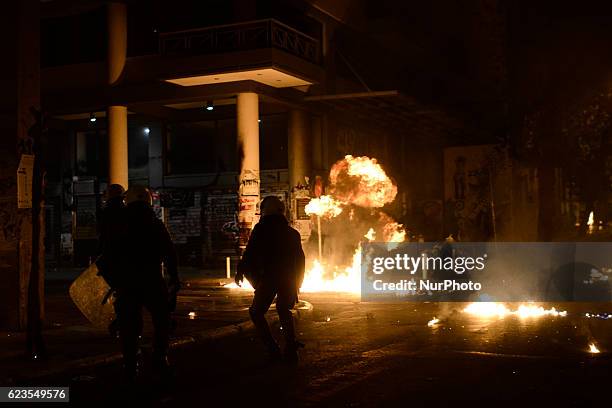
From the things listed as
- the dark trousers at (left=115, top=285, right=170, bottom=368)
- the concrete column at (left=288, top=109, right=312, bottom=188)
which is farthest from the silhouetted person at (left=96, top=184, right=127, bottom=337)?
the concrete column at (left=288, top=109, right=312, bottom=188)

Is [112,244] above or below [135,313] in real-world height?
above

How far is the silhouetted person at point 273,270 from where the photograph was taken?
8711 mm

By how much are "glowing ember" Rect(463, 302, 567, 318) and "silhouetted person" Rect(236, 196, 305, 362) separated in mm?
5439

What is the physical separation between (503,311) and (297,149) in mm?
14284

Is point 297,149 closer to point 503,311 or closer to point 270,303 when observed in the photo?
point 503,311

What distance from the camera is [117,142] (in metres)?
26.5

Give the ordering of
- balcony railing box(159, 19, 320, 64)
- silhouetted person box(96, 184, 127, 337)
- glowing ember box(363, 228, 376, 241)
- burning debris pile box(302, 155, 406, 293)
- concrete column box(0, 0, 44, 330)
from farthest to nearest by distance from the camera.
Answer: balcony railing box(159, 19, 320, 64), burning debris pile box(302, 155, 406, 293), glowing ember box(363, 228, 376, 241), concrete column box(0, 0, 44, 330), silhouetted person box(96, 184, 127, 337)

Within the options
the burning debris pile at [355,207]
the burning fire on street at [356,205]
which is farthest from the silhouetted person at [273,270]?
the burning fire on street at [356,205]

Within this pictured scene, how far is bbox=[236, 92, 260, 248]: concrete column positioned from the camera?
2423 cm

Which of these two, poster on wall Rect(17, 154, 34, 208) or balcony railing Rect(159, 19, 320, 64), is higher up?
balcony railing Rect(159, 19, 320, 64)

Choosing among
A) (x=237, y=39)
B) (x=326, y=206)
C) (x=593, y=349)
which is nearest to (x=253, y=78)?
(x=237, y=39)

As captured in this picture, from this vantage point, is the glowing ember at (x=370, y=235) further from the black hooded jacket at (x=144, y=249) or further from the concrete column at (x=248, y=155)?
the black hooded jacket at (x=144, y=249)

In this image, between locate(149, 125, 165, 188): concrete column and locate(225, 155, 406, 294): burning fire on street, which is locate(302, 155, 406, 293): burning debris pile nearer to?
locate(225, 155, 406, 294): burning fire on street

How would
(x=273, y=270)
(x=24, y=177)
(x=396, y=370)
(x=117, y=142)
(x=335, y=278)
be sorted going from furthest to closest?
(x=117, y=142), (x=335, y=278), (x=24, y=177), (x=273, y=270), (x=396, y=370)
